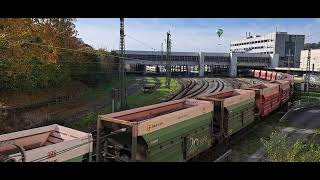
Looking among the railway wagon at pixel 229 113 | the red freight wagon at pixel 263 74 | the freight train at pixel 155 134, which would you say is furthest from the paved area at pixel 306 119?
the red freight wagon at pixel 263 74

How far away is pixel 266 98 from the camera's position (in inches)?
1222

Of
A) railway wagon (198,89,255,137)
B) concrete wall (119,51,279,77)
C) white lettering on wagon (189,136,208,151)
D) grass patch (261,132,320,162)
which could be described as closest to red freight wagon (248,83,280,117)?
railway wagon (198,89,255,137)

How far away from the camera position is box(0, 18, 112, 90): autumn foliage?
1176 inches

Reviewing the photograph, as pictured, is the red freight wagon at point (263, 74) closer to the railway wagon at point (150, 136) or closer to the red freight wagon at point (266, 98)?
the red freight wagon at point (266, 98)

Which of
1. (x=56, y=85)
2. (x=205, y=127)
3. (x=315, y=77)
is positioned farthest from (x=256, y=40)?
(x=205, y=127)

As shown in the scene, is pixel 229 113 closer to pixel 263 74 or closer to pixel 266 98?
pixel 266 98

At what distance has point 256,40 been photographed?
194 metres

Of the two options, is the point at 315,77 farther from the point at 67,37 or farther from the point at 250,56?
the point at 67,37

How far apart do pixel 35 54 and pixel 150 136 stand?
937 inches

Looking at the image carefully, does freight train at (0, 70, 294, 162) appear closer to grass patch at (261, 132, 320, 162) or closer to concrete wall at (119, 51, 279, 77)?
grass patch at (261, 132, 320, 162)

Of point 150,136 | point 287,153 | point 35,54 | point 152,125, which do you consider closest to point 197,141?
point 152,125
